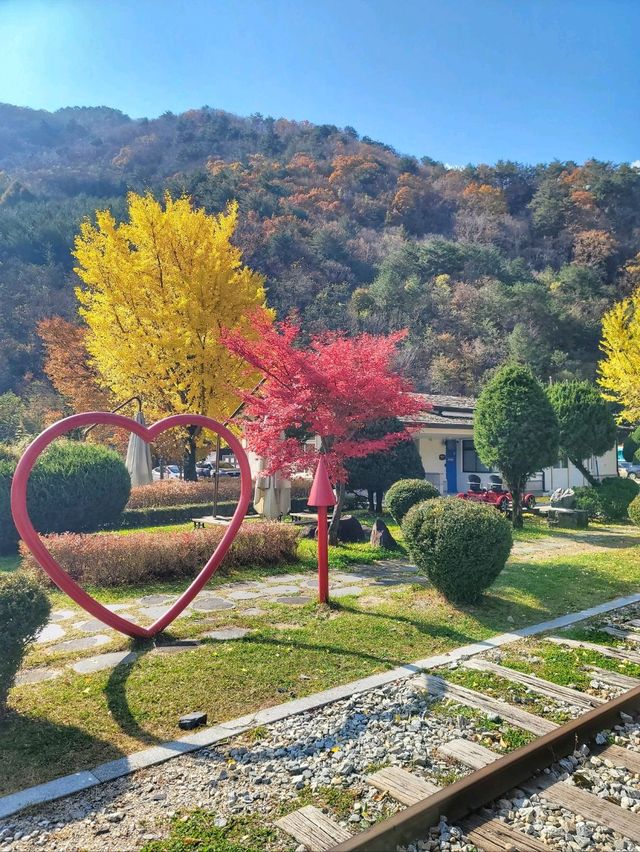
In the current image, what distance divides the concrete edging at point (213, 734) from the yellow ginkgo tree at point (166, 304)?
14.3 m

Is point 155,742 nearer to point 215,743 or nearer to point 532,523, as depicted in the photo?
point 215,743

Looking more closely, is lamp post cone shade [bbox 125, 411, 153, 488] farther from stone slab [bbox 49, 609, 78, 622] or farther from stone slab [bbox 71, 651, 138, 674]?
stone slab [bbox 71, 651, 138, 674]

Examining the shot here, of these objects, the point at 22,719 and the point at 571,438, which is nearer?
the point at 22,719

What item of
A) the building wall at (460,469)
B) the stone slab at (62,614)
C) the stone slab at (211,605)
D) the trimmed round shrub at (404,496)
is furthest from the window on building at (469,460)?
the stone slab at (62,614)

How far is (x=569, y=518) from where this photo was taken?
15.7 m

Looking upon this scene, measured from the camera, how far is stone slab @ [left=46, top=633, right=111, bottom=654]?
5797 mm

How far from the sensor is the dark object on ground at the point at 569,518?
1564 cm

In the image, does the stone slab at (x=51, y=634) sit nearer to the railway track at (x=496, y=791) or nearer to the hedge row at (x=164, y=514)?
the railway track at (x=496, y=791)

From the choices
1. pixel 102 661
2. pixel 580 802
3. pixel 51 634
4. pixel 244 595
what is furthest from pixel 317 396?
pixel 580 802

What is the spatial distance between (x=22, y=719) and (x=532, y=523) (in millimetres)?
14458

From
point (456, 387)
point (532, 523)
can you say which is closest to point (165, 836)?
point (532, 523)

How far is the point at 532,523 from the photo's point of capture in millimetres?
16266

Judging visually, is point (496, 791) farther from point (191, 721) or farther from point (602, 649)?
point (602, 649)

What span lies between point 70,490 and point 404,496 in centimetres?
695
